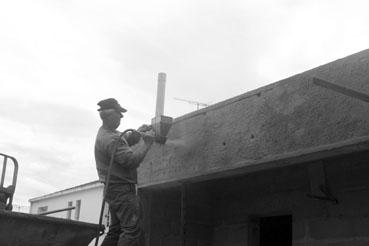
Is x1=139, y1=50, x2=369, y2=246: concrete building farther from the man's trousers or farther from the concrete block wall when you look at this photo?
the man's trousers

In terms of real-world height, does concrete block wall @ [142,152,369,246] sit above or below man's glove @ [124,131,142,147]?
below

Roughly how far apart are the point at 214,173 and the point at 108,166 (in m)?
1.32

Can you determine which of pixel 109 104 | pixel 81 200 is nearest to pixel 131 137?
pixel 109 104

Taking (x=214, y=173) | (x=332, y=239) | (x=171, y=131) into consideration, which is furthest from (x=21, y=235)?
(x=332, y=239)

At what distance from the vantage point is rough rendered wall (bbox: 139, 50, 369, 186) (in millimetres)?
4738

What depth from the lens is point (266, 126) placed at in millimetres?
5477

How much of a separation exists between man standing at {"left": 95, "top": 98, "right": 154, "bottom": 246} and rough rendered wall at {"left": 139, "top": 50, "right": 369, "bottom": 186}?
1051 mm

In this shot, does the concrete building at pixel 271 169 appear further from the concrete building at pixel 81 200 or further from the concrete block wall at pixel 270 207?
the concrete building at pixel 81 200

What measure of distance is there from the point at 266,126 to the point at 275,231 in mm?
2433

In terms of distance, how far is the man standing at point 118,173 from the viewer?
489cm

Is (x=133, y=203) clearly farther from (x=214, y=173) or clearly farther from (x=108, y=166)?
(x=214, y=173)

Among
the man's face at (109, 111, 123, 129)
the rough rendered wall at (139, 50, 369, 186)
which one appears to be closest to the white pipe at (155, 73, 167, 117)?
the rough rendered wall at (139, 50, 369, 186)

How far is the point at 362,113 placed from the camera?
4.57 metres

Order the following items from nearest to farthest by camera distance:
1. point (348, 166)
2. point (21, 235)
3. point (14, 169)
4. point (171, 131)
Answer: point (21, 235)
point (14, 169)
point (348, 166)
point (171, 131)
